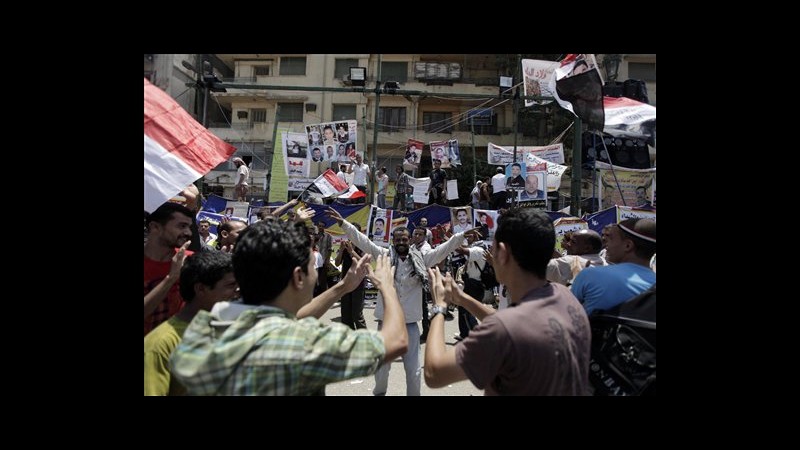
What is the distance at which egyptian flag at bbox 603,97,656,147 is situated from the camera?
13.7 ft

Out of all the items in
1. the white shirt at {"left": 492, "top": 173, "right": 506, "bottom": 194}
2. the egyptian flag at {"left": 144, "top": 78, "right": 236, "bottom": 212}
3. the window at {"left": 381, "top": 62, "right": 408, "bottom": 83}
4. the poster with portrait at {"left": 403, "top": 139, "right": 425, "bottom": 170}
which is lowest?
the egyptian flag at {"left": 144, "top": 78, "right": 236, "bottom": 212}

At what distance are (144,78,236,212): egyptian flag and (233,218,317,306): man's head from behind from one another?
1057 mm

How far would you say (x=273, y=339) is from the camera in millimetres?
1610

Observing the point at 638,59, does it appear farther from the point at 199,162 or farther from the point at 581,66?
the point at 199,162

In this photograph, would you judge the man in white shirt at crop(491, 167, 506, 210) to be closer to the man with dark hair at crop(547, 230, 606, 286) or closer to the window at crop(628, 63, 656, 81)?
the man with dark hair at crop(547, 230, 606, 286)

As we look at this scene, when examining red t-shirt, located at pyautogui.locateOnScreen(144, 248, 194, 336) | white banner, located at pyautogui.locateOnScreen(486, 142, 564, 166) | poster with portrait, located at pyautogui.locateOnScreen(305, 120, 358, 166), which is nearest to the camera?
red t-shirt, located at pyautogui.locateOnScreen(144, 248, 194, 336)

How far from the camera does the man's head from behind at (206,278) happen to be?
241cm

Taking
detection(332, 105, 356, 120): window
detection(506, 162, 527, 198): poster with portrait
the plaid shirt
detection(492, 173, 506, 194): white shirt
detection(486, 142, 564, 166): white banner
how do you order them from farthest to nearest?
detection(332, 105, 356, 120): window, detection(486, 142, 564, 166): white banner, detection(492, 173, 506, 194): white shirt, detection(506, 162, 527, 198): poster with portrait, the plaid shirt

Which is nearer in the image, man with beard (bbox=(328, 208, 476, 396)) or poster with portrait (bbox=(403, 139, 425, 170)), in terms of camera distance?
man with beard (bbox=(328, 208, 476, 396))

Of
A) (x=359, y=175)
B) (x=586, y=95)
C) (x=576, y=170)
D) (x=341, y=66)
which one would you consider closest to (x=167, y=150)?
(x=586, y=95)

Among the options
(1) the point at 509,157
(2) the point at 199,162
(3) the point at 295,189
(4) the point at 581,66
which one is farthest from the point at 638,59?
(2) the point at 199,162

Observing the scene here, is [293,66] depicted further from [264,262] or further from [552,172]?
[264,262]

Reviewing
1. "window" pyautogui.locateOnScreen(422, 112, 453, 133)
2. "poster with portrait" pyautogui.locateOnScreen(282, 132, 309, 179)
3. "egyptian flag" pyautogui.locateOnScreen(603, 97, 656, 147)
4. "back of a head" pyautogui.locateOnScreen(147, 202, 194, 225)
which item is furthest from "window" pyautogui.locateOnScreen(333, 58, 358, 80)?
"back of a head" pyautogui.locateOnScreen(147, 202, 194, 225)

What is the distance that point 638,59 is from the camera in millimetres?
27906
